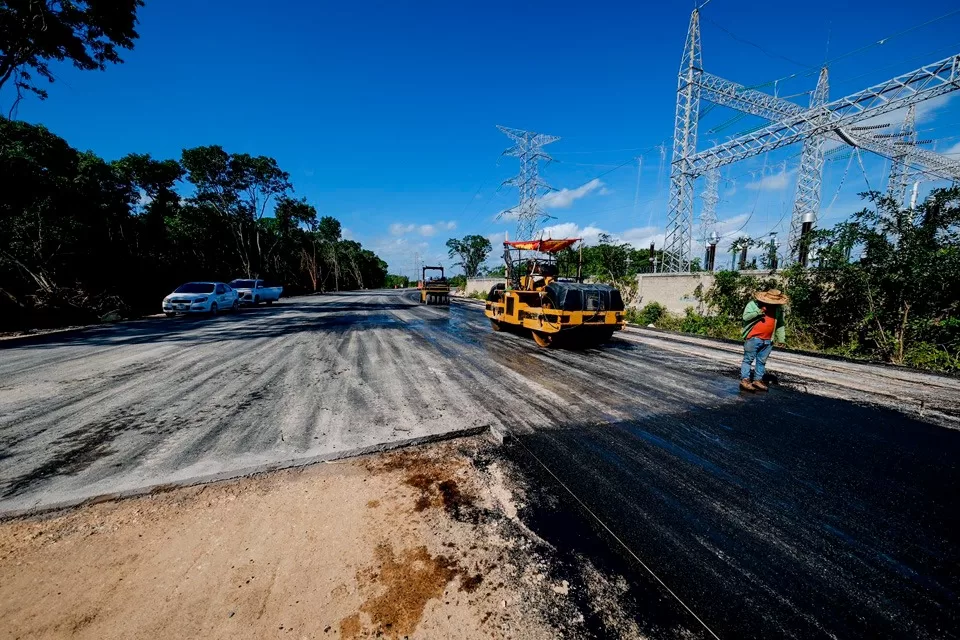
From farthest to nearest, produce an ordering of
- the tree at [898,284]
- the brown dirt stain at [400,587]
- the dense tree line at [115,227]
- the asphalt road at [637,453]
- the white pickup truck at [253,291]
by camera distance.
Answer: the white pickup truck at [253,291] → the dense tree line at [115,227] → the tree at [898,284] → the asphalt road at [637,453] → the brown dirt stain at [400,587]

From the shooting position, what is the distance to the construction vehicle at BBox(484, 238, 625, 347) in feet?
24.1

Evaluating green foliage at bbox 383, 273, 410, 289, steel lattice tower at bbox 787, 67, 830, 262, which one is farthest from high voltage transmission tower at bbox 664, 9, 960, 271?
green foliage at bbox 383, 273, 410, 289

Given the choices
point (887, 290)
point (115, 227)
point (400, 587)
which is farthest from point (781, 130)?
point (115, 227)

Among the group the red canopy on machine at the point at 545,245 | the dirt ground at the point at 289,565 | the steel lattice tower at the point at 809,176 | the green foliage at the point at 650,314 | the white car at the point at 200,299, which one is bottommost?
the dirt ground at the point at 289,565

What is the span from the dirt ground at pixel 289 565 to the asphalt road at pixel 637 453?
1.19 feet

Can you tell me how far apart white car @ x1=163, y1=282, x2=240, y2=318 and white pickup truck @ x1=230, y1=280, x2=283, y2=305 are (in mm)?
3796

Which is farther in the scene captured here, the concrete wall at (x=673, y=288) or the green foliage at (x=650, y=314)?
the green foliage at (x=650, y=314)

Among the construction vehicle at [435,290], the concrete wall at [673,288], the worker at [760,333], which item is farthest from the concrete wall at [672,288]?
the construction vehicle at [435,290]

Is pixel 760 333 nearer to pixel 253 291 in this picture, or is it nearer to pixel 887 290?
pixel 887 290

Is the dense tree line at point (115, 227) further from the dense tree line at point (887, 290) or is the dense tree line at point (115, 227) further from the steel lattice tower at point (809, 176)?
the steel lattice tower at point (809, 176)

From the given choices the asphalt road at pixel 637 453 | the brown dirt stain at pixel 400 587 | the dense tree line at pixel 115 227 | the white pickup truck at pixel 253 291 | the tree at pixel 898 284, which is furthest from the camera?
the white pickup truck at pixel 253 291

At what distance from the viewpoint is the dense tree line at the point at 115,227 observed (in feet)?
40.9

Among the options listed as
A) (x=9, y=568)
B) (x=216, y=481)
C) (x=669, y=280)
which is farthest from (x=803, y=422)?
(x=669, y=280)

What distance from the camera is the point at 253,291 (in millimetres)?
20188
